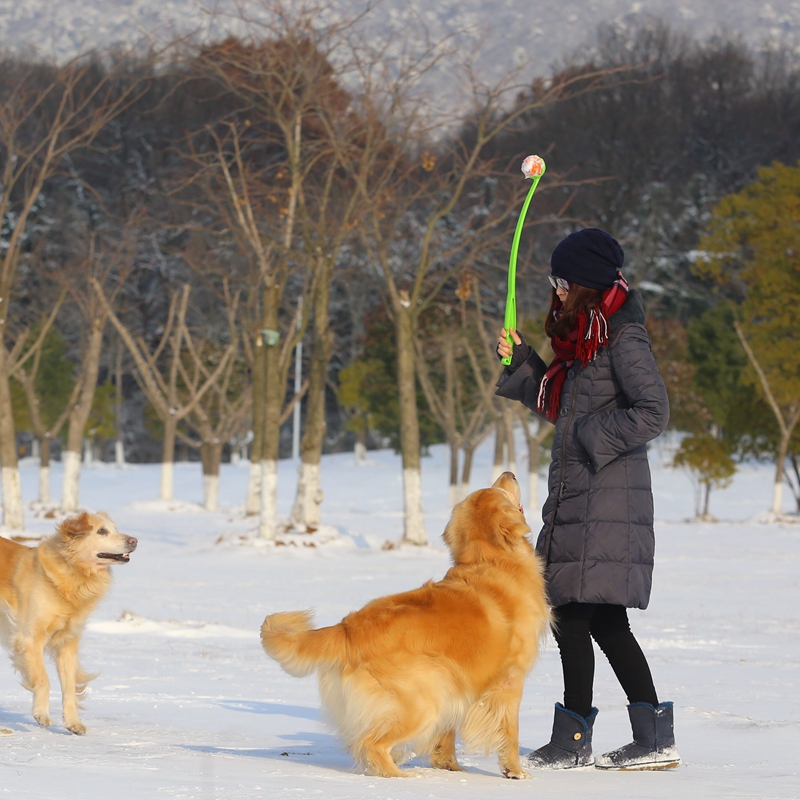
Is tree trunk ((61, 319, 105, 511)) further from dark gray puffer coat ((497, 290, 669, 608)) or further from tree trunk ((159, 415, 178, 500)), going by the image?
dark gray puffer coat ((497, 290, 669, 608))

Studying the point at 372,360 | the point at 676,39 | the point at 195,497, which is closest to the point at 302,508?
the point at 195,497

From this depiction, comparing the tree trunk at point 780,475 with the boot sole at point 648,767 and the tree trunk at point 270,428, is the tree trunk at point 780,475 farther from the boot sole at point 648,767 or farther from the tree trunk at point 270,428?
the boot sole at point 648,767

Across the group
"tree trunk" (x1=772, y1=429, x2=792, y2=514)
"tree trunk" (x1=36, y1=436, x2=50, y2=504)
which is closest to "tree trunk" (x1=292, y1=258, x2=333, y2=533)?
"tree trunk" (x1=36, y1=436, x2=50, y2=504)

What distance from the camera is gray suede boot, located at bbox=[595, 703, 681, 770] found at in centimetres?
415

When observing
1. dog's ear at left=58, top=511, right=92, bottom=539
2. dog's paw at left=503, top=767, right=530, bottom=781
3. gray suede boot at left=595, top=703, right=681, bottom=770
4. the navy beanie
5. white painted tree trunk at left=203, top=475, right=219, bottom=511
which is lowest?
white painted tree trunk at left=203, top=475, right=219, bottom=511

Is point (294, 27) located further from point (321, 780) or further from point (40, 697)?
point (321, 780)

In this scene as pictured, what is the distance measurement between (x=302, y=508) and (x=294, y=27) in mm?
8836

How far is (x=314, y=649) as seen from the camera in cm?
398

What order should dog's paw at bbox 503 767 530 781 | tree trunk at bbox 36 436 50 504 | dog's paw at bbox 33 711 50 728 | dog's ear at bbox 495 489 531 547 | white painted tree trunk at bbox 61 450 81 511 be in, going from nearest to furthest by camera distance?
dog's paw at bbox 503 767 530 781 < dog's ear at bbox 495 489 531 547 < dog's paw at bbox 33 711 50 728 < white painted tree trunk at bbox 61 450 81 511 < tree trunk at bbox 36 436 50 504

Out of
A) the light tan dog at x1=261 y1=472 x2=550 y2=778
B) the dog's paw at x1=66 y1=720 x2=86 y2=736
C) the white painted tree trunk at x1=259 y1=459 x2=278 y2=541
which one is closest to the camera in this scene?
the light tan dog at x1=261 y1=472 x2=550 y2=778

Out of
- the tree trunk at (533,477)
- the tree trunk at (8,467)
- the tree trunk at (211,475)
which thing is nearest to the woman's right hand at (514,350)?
the tree trunk at (8,467)

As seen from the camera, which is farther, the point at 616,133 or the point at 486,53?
the point at 616,133

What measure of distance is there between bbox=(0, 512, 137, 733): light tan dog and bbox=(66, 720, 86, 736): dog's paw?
8.2 inches

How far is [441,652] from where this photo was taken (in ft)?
12.9
